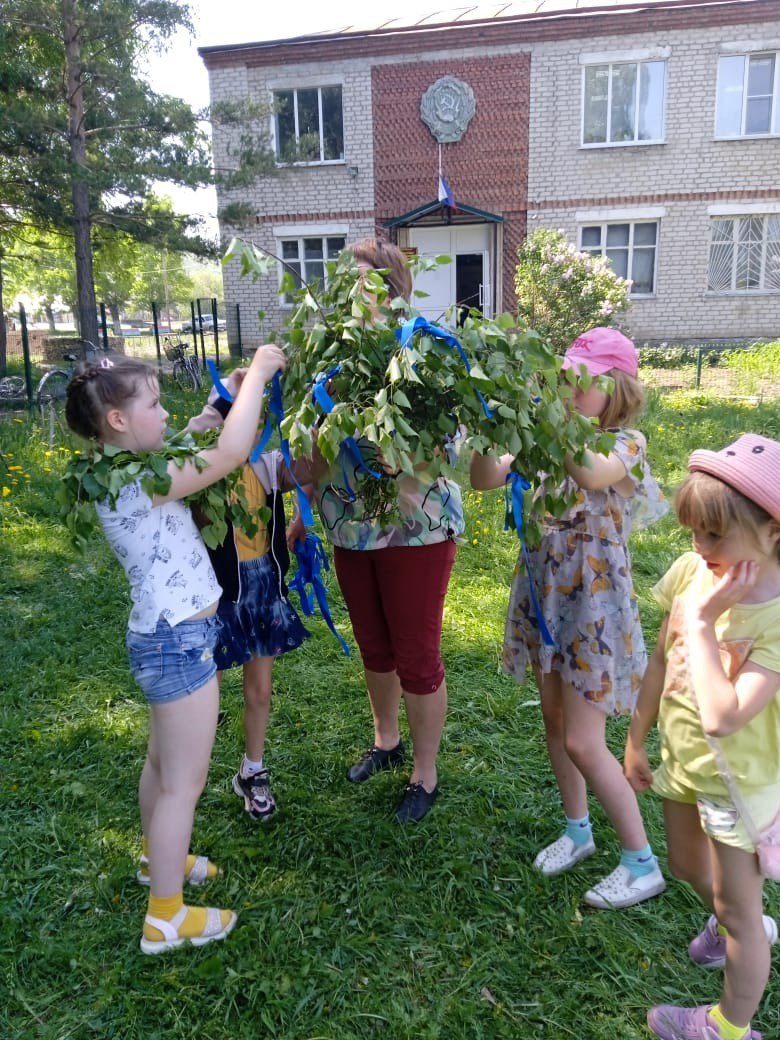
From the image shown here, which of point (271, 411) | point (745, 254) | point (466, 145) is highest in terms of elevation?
point (466, 145)

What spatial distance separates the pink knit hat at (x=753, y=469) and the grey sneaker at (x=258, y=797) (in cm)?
195

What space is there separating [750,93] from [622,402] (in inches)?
740

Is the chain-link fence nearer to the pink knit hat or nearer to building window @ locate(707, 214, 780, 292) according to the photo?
building window @ locate(707, 214, 780, 292)

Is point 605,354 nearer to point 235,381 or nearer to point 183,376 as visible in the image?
point 235,381

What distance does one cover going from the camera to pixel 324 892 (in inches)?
100.0

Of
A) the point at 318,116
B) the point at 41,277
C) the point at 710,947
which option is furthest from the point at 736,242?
the point at 41,277

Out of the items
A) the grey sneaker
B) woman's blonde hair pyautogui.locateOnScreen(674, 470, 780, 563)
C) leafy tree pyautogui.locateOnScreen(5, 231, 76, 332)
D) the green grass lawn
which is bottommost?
the green grass lawn

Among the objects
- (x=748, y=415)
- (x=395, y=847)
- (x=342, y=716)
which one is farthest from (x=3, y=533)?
(x=748, y=415)

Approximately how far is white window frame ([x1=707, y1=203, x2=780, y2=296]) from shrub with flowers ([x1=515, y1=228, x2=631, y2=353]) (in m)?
4.85

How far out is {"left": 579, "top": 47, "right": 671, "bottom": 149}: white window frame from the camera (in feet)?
56.7

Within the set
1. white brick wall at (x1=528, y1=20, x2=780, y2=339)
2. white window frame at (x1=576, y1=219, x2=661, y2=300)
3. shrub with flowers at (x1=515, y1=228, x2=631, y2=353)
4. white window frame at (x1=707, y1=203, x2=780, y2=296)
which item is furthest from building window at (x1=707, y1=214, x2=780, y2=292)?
shrub with flowers at (x1=515, y1=228, x2=631, y2=353)

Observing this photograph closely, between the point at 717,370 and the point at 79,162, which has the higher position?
the point at 79,162

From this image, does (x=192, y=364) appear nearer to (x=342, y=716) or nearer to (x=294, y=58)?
(x=294, y=58)

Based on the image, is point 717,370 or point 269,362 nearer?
point 269,362
